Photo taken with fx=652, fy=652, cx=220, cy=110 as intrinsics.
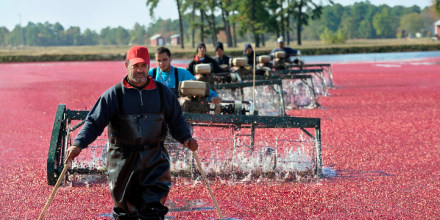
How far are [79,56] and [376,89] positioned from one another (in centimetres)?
5373

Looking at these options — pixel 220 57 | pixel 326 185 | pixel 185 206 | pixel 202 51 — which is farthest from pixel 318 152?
pixel 220 57

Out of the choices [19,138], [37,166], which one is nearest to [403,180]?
[37,166]

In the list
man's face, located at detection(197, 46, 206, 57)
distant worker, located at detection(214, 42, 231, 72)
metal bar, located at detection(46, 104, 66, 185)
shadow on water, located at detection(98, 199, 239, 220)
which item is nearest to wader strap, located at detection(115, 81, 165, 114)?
shadow on water, located at detection(98, 199, 239, 220)

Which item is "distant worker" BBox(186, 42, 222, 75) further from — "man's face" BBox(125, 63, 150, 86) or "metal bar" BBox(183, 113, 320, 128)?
"man's face" BBox(125, 63, 150, 86)

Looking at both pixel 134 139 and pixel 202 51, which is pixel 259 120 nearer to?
pixel 134 139

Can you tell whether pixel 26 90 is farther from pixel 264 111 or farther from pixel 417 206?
pixel 417 206

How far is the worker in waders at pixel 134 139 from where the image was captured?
5.28 m

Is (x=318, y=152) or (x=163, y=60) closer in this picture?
(x=318, y=152)

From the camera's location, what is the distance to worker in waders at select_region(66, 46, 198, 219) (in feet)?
17.3

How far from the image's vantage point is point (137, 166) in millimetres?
5277

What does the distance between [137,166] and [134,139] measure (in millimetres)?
220

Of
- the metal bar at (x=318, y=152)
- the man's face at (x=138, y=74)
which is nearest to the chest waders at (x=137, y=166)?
the man's face at (x=138, y=74)

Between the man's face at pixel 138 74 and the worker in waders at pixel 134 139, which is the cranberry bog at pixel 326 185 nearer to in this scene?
the worker in waders at pixel 134 139

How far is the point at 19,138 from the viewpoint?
12.8 meters
